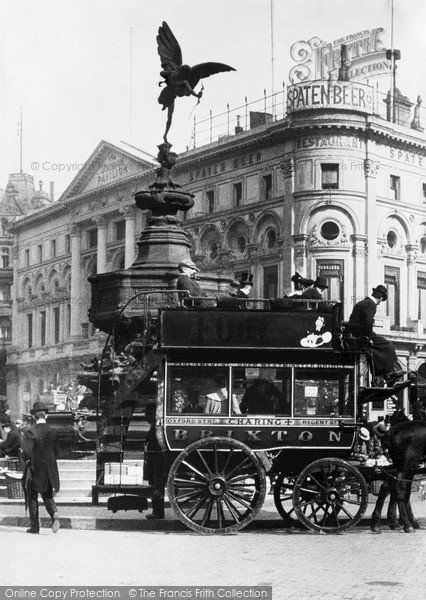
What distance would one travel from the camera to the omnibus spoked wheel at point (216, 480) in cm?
1250

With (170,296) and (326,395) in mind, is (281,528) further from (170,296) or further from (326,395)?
(170,296)

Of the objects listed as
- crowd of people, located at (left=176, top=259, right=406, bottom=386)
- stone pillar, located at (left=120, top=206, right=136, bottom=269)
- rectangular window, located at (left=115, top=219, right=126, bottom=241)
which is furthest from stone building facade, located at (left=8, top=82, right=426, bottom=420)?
crowd of people, located at (left=176, top=259, right=406, bottom=386)

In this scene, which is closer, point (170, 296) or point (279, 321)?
point (279, 321)

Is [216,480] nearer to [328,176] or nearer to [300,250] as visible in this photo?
[300,250]

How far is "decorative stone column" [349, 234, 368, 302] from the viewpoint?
166 ft

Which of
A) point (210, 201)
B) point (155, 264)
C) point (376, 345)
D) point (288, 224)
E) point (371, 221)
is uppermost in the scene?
point (210, 201)

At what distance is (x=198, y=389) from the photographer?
42.8 feet

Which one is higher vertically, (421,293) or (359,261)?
(359,261)

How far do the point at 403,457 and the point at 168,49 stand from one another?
8.06 m

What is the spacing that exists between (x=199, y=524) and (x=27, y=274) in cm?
6375

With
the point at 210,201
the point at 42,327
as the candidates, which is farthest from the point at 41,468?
the point at 42,327

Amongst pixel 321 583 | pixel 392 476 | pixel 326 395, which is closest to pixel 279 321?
pixel 326 395

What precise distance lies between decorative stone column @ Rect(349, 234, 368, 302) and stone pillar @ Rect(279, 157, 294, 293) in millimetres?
2432

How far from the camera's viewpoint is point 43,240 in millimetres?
73188
